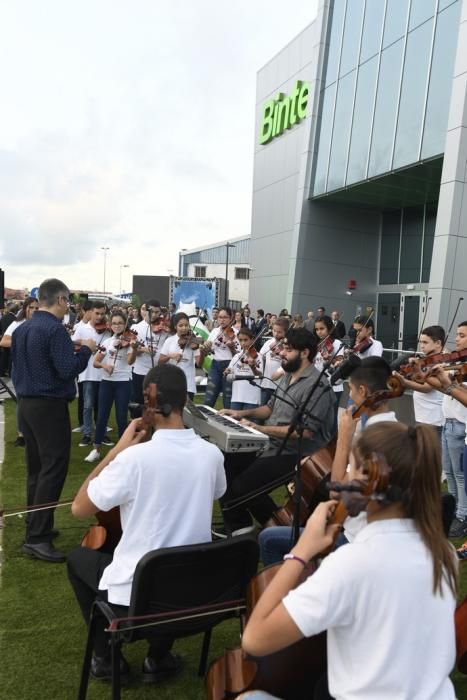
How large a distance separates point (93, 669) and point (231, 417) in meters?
2.13

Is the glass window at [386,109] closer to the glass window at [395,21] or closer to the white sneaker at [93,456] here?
the glass window at [395,21]

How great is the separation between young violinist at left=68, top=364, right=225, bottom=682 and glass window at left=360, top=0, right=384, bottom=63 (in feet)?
56.3

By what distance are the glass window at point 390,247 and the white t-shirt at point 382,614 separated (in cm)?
2081

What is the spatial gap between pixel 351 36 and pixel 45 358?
17452 millimetres

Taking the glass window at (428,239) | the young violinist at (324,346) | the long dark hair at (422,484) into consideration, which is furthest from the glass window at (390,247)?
the long dark hair at (422,484)

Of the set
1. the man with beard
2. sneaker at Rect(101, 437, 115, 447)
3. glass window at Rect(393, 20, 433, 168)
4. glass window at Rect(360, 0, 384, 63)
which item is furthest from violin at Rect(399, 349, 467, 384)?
glass window at Rect(360, 0, 384, 63)

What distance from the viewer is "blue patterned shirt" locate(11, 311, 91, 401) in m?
4.25

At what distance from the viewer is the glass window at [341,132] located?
1805 cm

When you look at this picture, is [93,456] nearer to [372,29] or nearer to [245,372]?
[245,372]

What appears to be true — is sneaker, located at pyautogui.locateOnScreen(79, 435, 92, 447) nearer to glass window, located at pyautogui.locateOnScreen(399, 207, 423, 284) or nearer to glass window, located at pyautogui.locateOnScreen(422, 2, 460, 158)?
glass window, located at pyautogui.locateOnScreen(422, 2, 460, 158)

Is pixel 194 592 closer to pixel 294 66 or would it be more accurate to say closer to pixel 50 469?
pixel 50 469

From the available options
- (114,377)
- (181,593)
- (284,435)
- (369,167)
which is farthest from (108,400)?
(369,167)

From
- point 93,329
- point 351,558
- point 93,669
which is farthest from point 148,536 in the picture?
point 93,329

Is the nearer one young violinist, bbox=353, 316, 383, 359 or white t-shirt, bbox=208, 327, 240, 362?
young violinist, bbox=353, 316, 383, 359
